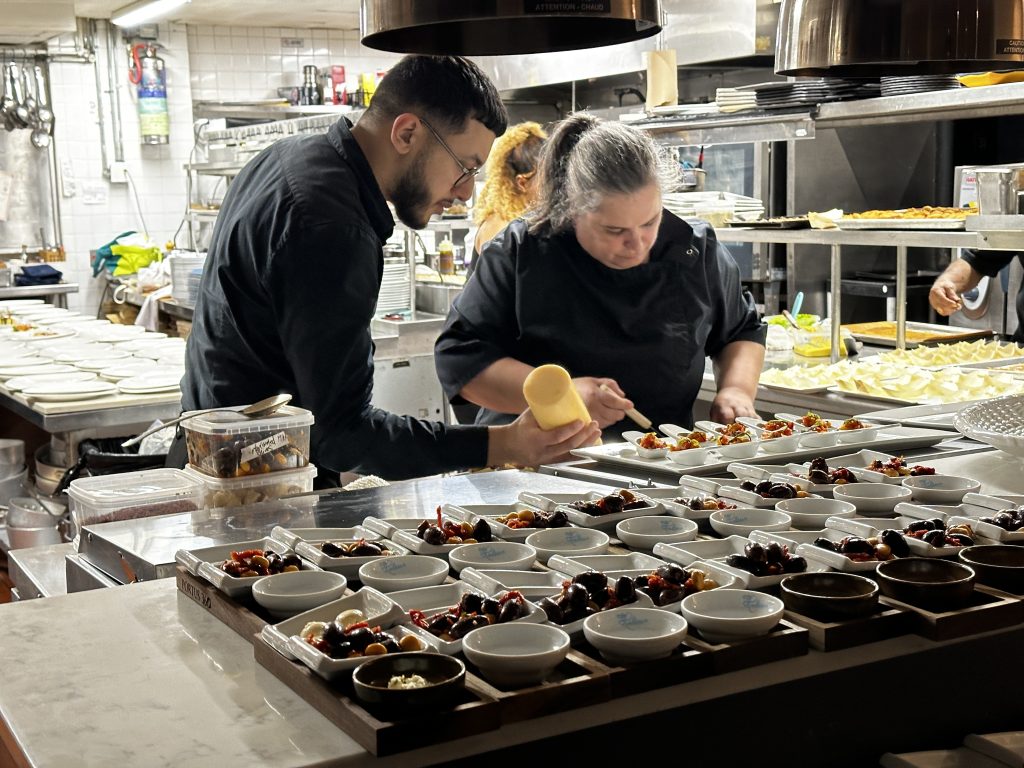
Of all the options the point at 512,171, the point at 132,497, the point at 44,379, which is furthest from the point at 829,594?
the point at 44,379

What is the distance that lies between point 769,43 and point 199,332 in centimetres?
399

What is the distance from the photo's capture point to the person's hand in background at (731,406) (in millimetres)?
3336

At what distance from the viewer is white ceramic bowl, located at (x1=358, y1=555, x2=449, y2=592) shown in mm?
1599

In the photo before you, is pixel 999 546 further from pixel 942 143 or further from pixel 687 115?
pixel 942 143

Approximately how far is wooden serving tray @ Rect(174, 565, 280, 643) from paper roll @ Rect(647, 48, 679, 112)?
369 cm

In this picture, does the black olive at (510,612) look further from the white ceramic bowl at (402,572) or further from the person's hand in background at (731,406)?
the person's hand in background at (731,406)

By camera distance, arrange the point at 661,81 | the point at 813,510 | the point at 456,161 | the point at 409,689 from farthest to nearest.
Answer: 1. the point at 661,81
2. the point at 456,161
3. the point at 813,510
4. the point at 409,689

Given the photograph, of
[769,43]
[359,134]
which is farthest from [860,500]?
[769,43]

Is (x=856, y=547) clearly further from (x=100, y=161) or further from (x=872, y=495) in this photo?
(x=100, y=161)

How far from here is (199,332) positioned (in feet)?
8.92

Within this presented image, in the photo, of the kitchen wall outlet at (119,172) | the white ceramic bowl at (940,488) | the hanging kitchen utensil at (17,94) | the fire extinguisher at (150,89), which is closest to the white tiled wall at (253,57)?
the fire extinguisher at (150,89)

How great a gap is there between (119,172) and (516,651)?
9.53 meters

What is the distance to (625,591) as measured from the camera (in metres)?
1.49

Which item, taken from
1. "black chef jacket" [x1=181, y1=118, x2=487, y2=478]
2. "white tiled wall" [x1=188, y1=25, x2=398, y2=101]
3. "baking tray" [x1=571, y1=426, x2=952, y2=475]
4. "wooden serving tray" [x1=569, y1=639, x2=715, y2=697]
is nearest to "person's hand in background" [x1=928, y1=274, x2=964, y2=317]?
"baking tray" [x1=571, y1=426, x2=952, y2=475]
